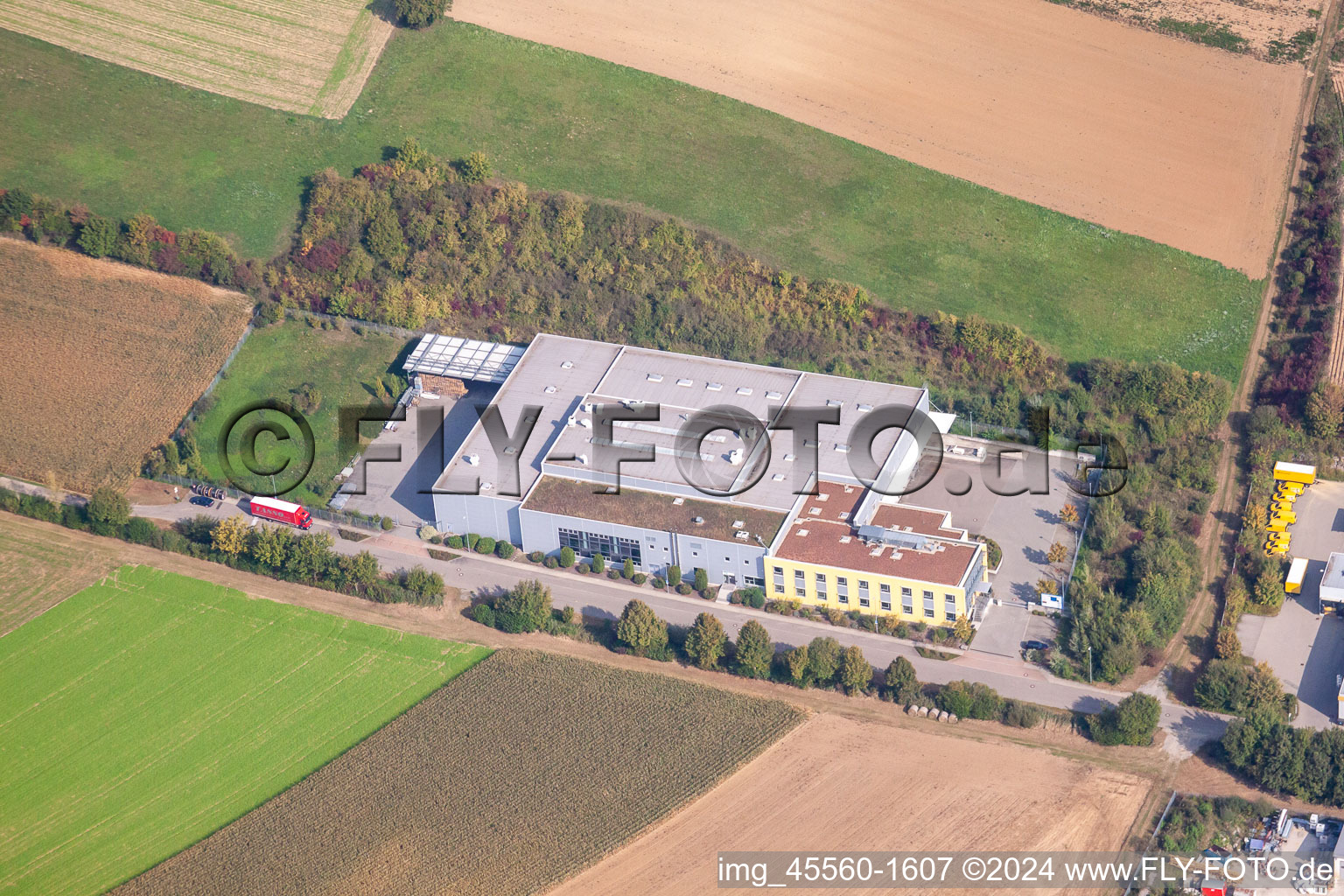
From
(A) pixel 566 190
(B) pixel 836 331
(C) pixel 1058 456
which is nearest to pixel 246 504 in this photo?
(A) pixel 566 190

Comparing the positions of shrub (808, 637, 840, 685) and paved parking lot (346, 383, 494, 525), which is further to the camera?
paved parking lot (346, 383, 494, 525)

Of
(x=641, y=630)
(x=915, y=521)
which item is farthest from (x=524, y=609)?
(x=915, y=521)

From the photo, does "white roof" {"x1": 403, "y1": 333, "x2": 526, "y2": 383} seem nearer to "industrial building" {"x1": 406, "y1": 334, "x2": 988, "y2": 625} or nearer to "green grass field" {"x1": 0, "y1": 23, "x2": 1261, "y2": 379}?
"industrial building" {"x1": 406, "y1": 334, "x2": 988, "y2": 625}

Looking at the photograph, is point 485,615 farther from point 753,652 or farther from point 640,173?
point 640,173

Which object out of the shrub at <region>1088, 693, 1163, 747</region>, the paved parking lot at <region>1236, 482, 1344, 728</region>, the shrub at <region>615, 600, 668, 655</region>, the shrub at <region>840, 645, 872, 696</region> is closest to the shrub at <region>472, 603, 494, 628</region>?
the shrub at <region>615, 600, 668, 655</region>

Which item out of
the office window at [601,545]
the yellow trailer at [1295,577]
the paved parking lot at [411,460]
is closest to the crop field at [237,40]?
the paved parking lot at [411,460]
